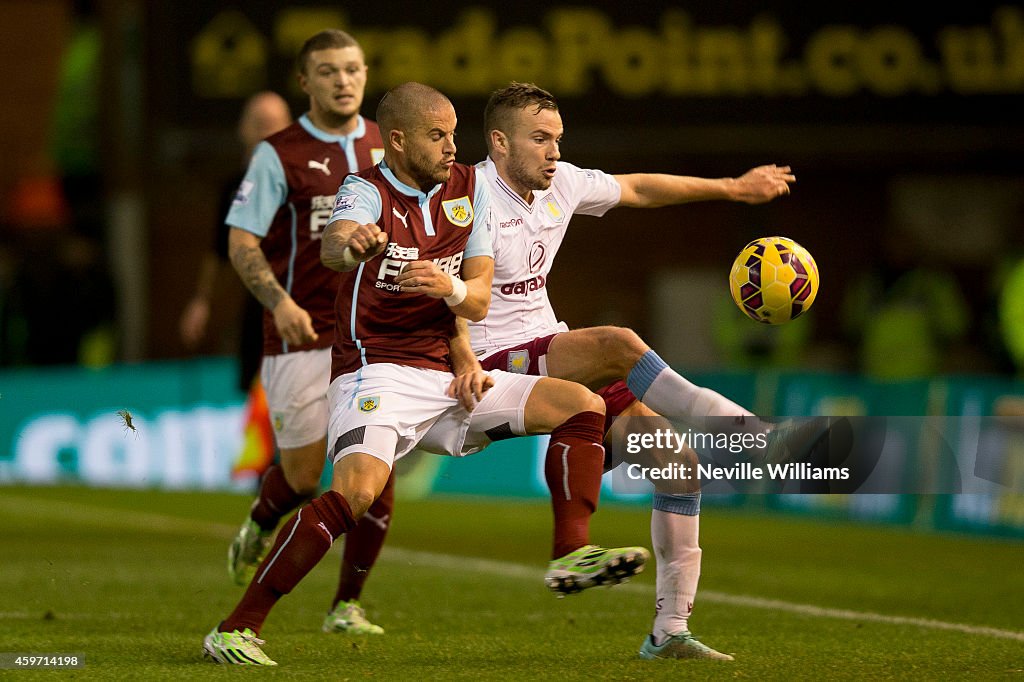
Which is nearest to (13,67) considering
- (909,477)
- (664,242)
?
(664,242)

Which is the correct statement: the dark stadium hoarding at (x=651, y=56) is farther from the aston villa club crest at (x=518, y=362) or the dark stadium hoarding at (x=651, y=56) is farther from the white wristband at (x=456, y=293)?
the white wristband at (x=456, y=293)

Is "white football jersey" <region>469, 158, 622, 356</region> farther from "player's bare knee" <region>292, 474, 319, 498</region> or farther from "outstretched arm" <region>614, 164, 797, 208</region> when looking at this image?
"player's bare knee" <region>292, 474, 319, 498</region>

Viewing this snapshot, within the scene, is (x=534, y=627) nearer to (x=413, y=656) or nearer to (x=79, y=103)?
(x=413, y=656)

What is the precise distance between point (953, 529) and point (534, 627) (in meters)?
6.28

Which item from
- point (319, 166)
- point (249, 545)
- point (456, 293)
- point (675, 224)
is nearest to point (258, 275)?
point (319, 166)

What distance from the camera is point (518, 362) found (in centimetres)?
684

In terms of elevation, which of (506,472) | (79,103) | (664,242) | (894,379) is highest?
(79,103)

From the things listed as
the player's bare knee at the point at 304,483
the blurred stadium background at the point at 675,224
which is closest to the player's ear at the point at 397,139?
the player's bare knee at the point at 304,483

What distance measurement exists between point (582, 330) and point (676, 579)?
3.24ft

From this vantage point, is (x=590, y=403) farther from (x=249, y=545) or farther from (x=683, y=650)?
(x=249, y=545)

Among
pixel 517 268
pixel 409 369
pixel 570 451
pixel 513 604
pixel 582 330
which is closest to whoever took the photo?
pixel 570 451

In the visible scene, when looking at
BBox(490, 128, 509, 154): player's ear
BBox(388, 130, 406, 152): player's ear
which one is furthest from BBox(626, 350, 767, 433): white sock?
BBox(388, 130, 406, 152): player's ear

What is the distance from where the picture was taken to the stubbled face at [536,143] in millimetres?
6828

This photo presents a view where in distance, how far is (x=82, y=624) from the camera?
7773 mm
